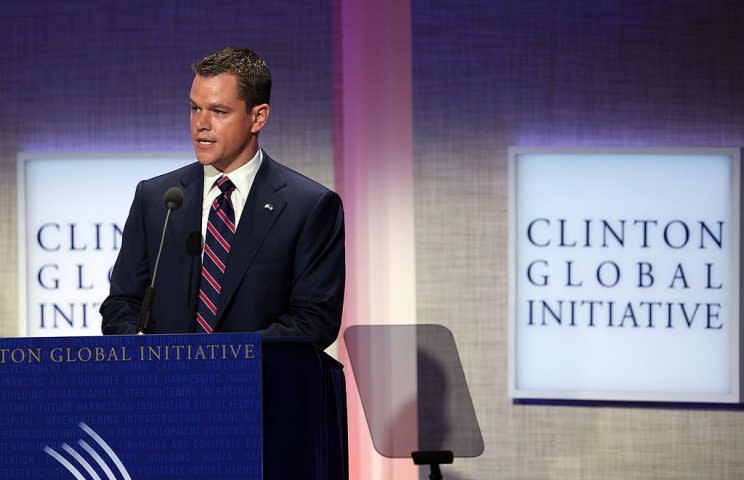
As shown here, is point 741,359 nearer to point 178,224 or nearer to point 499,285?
point 499,285

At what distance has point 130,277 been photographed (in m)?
2.06

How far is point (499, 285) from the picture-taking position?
3824mm

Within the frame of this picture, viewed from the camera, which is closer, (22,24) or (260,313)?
(260,313)

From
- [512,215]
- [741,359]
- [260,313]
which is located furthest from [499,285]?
[260,313]

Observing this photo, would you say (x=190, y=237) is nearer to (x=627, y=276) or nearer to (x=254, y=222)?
(x=254, y=222)

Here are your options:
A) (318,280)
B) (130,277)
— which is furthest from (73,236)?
(318,280)

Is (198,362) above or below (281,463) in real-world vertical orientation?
above

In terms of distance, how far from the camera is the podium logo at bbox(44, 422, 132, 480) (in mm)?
1375

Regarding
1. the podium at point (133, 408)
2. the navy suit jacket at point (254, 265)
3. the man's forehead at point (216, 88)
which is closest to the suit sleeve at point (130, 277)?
the navy suit jacket at point (254, 265)

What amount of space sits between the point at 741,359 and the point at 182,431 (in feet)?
9.58

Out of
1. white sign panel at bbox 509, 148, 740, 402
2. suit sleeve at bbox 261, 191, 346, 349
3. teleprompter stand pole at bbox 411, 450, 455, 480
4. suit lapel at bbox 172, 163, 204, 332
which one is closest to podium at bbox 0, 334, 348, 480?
suit sleeve at bbox 261, 191, 346, 349

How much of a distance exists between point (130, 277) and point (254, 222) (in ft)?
0.96

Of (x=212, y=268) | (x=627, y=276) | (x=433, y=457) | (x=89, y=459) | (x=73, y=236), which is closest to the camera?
(x=89, y=459)

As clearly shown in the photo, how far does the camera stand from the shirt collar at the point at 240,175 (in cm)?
208
